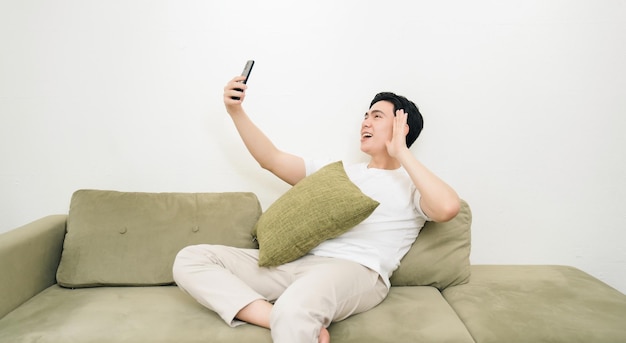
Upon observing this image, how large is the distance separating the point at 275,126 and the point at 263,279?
2.58 ft

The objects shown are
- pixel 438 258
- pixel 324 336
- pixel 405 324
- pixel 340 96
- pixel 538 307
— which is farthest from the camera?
pixel 340 96

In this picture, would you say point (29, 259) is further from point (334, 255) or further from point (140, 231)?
point (334, 255)

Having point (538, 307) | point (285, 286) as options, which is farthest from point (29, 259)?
point (538, 307)

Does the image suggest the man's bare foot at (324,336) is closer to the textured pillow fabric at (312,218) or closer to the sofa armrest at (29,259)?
the textured pillow fabric at (312,218)

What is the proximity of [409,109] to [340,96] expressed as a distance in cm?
35

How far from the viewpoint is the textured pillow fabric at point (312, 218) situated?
158cm

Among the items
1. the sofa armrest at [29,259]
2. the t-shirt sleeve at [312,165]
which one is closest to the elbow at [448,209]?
the t-shirt sleeve at [312,165]

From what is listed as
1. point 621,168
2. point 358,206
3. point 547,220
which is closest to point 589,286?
point 547,220

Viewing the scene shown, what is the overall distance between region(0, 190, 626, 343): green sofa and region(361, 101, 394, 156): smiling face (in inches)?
15.4

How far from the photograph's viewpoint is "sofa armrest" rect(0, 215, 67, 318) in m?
1.58

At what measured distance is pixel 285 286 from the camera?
1.62 metres

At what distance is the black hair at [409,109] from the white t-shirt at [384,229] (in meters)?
0.21

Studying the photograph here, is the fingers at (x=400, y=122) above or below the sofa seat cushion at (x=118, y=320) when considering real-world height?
above

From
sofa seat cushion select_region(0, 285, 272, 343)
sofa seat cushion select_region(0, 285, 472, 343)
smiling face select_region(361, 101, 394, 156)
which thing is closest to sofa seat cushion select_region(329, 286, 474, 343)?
sofa seat cushion select_region(0, 285, 472, 343)
